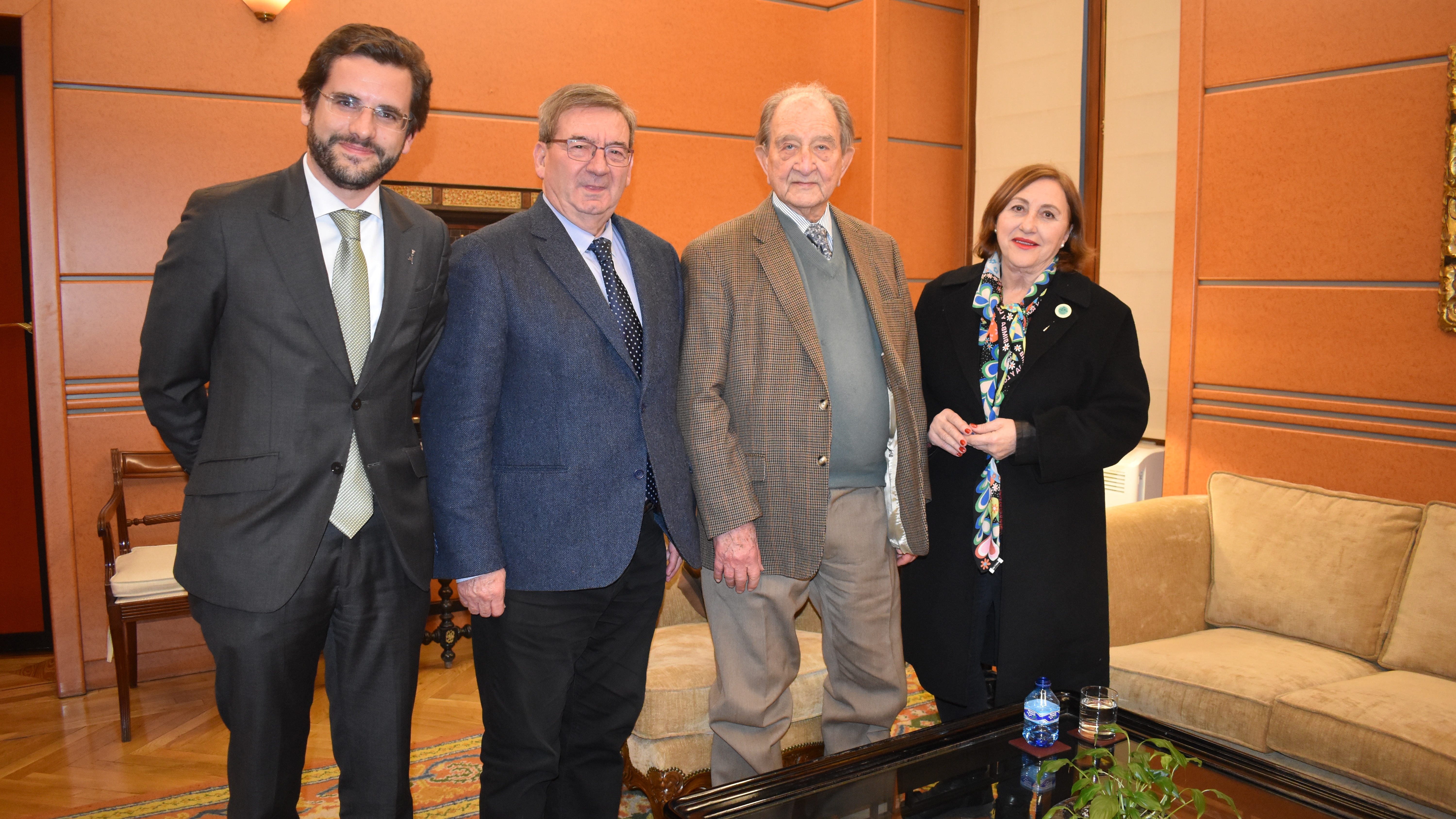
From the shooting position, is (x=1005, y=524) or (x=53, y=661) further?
(x=53, y=661)

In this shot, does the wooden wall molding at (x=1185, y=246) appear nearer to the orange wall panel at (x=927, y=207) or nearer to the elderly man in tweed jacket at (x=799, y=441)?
the orange wall panel at (x=927, y=207)

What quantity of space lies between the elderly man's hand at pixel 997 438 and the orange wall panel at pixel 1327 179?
1.87 m

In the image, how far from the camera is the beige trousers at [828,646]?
2.22m

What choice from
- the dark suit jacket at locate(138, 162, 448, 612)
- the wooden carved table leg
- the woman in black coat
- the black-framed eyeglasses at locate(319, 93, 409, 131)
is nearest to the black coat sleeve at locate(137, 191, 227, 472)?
the dark suit jacket at locate(138, 162, 448, 612)

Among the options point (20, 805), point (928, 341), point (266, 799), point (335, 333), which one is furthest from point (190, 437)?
point (20, 805)

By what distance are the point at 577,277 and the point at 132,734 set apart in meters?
2.67

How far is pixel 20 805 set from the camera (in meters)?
2.84

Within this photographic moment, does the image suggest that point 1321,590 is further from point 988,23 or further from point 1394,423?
point 988,23

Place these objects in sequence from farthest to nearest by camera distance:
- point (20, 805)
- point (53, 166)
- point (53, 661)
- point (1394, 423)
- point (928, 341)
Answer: point (53, 661) < point (53, 166) < point (1394, 423) < point (20, 805) < point (928, 341)

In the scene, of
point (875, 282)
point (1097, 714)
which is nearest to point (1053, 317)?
point (875, 282)

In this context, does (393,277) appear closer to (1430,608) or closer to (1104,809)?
(1104,809)

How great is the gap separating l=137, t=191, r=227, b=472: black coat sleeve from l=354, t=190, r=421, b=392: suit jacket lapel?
0.27m

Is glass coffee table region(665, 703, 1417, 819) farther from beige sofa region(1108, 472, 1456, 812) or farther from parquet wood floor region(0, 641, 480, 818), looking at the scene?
parquet wood floor region(0, 641, 480, 818)

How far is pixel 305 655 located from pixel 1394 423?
3.40m
